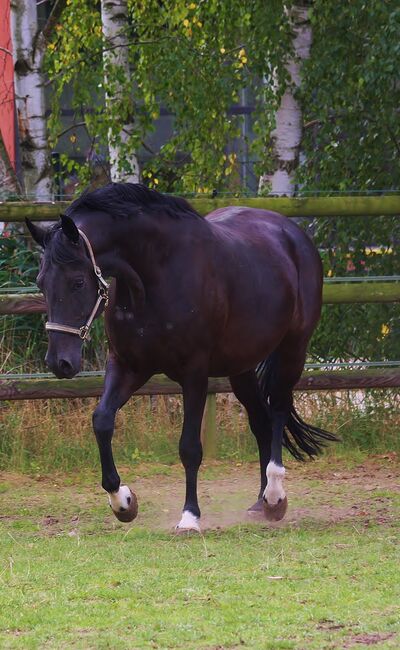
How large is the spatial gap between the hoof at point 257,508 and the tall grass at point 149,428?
1682 millimetres

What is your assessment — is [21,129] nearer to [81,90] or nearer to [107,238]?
[81,90]

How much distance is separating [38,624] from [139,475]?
3.73 metres

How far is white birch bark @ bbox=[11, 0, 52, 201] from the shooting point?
10.1m

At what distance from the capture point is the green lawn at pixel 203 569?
14.3 ft

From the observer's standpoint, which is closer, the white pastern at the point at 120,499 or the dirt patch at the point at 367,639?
the dirt patch at the point at 367,639

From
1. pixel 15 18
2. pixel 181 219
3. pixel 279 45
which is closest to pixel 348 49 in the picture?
pixel 279 45

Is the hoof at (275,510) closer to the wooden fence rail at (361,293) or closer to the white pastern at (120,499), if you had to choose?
the white pastern at (120,499)

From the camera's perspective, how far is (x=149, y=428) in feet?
28.6

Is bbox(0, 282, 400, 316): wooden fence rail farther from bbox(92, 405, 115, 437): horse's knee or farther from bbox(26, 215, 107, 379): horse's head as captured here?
bbox(26, 215, 107, 379): horse's head

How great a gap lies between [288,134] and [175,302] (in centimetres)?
416

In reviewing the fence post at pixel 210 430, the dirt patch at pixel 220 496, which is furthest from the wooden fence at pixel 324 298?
the dirt patch at pixel 220 496

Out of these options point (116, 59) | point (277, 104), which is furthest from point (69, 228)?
point (116, 59)

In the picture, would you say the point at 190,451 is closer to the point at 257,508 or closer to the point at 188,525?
the point at 188,525

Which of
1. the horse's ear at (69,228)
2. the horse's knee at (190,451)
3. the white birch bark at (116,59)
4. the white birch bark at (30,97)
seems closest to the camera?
the horse's ear at (69,228)
